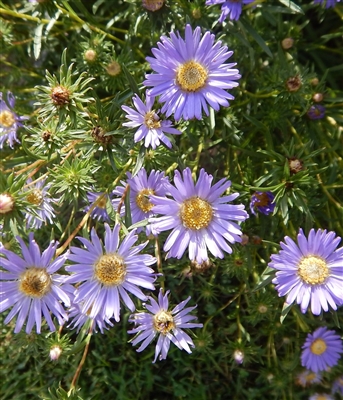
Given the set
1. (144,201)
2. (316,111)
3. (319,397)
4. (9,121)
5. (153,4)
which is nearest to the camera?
(153,4)

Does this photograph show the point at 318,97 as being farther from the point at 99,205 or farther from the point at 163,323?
the point at 163,323

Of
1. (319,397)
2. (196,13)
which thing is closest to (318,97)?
(196,13)

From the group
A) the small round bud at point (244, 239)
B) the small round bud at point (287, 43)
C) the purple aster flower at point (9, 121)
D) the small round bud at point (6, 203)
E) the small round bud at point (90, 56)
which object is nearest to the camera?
the small round bud at point (6, 203)

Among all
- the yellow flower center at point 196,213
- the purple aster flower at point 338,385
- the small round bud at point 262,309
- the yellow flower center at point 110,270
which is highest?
the yellow flower center at point 196,213

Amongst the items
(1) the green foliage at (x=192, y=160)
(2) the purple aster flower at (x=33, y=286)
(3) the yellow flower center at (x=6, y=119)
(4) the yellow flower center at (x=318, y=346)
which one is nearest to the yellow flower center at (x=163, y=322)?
(1) the green foliage at (x=192, y=160)

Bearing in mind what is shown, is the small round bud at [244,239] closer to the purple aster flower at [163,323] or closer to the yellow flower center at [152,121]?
the purple aster flower at [163,323]

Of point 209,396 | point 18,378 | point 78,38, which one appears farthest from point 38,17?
point 209,396
